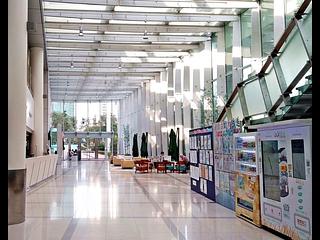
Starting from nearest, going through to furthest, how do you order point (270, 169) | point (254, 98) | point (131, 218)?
point (270, 169), point (131, 218), point (254, 98)

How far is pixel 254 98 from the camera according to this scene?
8359mm

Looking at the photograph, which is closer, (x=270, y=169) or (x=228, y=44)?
(x=270, y=169)

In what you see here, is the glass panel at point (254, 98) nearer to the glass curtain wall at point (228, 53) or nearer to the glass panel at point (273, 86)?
the glass panel at point (273, 86)

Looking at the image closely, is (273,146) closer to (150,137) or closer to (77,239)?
(77,239)

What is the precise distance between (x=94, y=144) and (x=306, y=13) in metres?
43.2

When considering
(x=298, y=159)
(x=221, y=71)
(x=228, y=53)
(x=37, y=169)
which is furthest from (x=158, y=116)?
(x=298, y=159)

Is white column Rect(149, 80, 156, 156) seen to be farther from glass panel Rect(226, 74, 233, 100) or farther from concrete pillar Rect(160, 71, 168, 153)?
glass panel Rect(226, 74, 233, 100)

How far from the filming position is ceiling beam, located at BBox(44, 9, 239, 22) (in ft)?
49.6

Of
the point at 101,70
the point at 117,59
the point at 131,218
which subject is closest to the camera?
the point at 131,218

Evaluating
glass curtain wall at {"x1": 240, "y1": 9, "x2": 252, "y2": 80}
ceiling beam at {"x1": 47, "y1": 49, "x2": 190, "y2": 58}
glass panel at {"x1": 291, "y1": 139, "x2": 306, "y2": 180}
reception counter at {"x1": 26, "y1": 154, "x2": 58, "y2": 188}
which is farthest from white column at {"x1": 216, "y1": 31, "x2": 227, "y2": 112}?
glass panel at {"x1": 291, "y1": 139, "x2": 306, "y2": 180}

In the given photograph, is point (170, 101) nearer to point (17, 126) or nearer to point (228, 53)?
point (228, 53)

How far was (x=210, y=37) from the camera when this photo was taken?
1978cm

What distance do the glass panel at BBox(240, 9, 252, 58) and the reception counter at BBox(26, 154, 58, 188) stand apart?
897 cm

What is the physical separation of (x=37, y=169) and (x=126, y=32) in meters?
7.69
